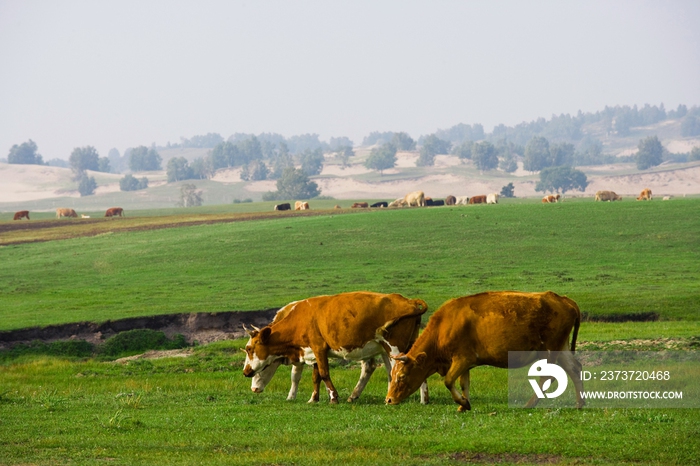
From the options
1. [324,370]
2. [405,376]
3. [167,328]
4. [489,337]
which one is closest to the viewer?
[489,337]

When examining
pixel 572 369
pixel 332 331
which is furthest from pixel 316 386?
pixel 572 369

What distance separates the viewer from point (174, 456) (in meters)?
11.9

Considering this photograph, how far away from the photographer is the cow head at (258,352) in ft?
56.5

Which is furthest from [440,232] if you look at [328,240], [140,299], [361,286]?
[140,299]

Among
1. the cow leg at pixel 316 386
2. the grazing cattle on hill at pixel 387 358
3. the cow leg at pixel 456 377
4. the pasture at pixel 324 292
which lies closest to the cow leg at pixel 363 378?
the grazing cattle on hill at pixel 387 358

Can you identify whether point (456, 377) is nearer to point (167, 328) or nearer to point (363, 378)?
point (363, 378)

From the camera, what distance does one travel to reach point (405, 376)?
47.4ft

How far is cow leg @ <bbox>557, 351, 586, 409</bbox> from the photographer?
1400 centimetres

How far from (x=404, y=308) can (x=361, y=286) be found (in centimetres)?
2148

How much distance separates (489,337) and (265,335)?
4.98 metres

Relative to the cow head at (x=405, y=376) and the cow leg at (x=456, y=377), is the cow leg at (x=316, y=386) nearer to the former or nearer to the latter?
Result: the cow head at (x=405, y=376)

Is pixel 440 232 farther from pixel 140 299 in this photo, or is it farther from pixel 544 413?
pixel 544 413

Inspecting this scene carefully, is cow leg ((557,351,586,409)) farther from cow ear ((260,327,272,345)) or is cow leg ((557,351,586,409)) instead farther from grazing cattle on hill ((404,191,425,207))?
grazing cattle on hill ((404,191,425,207))

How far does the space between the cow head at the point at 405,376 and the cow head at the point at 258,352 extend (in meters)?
3.46
